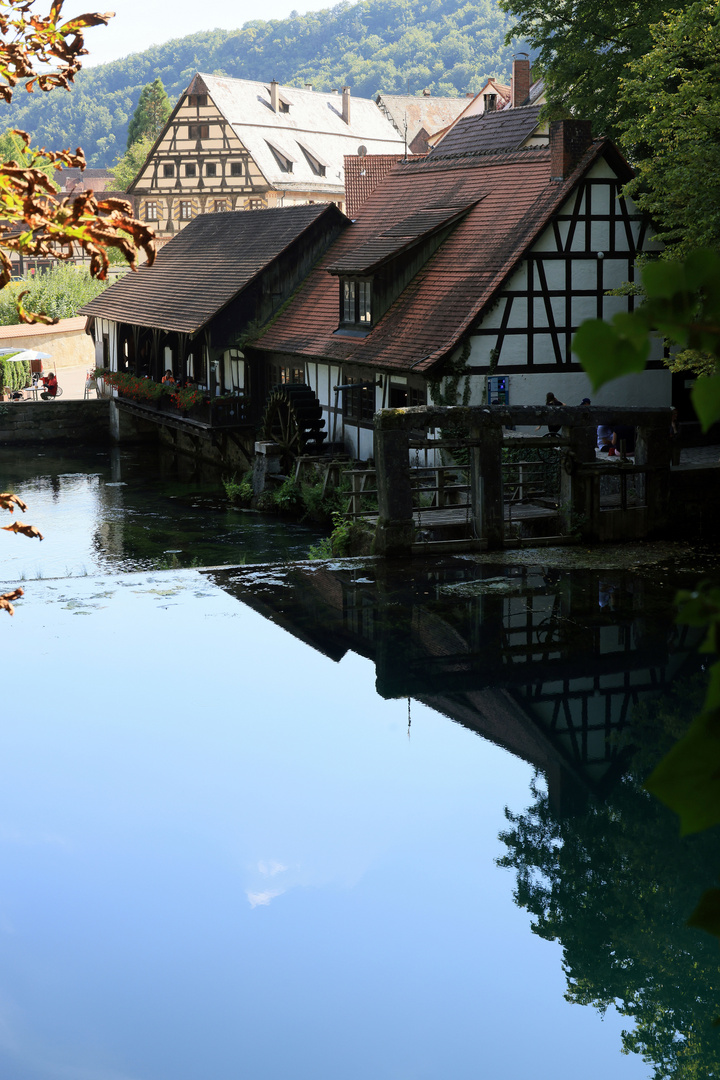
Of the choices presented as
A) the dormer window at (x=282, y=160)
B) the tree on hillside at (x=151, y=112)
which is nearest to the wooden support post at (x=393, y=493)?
→ the dormer window at (x=282, y=160)

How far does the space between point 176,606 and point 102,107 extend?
13823 cm

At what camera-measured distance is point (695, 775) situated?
1415 millimetres

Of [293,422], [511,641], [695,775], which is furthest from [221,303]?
[695,775]

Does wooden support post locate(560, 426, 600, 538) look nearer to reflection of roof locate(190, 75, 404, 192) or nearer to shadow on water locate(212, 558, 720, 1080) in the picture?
shadow on water locate(212, 558, 720, 1080)

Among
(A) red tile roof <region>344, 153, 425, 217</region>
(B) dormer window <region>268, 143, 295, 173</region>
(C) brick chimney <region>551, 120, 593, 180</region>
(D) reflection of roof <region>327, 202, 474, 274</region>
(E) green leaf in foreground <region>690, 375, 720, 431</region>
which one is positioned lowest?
(E) green leaf in foreground <region>690, 375, 720, 431</region>

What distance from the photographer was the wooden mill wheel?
25.4 m

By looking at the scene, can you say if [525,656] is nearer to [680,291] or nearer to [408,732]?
[408,732]

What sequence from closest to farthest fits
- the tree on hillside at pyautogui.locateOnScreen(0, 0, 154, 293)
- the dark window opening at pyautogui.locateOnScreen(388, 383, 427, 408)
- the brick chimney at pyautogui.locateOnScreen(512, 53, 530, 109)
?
the tree on hillside at pyautogui.locateOnScreen(0, 0, 154, 293), the dark window opening at pyautogui.locateOnScreen(388, 383, 427, 408), the brick chimney at pyautogui.locateOnScreen(512, 53, 530, 109)

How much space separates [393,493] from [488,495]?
4.68 ft

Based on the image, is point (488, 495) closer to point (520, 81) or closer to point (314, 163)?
point (520, 81)

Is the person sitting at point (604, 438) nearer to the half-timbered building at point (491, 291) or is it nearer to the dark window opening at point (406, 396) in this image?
the half-timbered building at point (491, 291)

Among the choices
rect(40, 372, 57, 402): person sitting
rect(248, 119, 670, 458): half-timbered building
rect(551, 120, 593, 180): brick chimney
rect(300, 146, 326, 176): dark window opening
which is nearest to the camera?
rect(551, 120, 593, 180): brick chimney

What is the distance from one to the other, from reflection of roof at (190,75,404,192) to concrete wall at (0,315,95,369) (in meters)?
13.0

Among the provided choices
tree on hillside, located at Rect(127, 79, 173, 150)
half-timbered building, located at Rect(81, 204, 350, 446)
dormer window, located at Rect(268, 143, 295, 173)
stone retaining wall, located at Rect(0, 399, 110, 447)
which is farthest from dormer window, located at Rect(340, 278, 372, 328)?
tree on hillside, located at Rect(127, 79, 173, 150)
